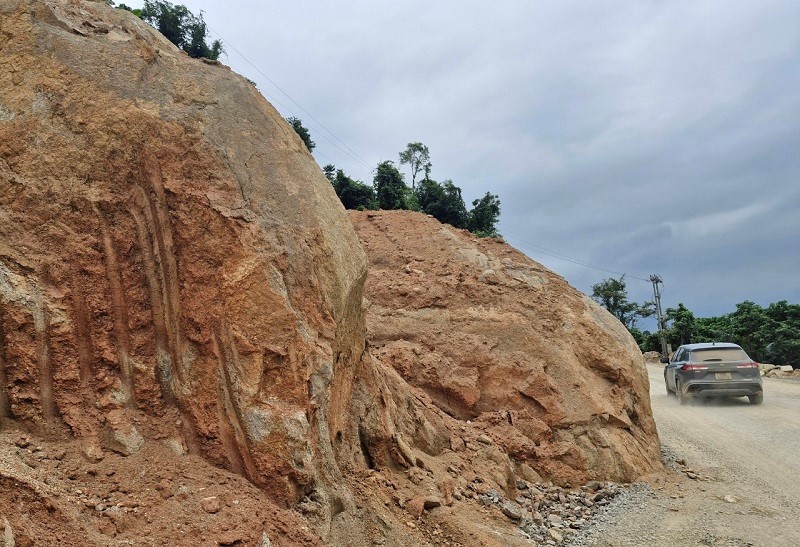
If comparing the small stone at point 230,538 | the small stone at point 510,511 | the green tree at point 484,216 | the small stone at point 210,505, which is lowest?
the small stone at point 510,511

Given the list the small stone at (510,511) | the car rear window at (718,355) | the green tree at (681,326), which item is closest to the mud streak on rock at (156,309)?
the small stone at (510,511)

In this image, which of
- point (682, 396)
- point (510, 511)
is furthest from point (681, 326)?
point (510, 511)

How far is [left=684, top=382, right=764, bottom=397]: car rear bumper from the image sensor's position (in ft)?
52.8

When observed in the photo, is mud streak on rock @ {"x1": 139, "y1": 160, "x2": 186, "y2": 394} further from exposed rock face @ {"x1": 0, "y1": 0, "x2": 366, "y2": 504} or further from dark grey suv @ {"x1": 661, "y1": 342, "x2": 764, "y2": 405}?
dark grey suv @ {"x1": 661, "y1": 342, "x2": 764, "y2": 405}

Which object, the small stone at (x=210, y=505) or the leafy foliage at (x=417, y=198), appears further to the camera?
the leafy foliage at (x=417, y=198)

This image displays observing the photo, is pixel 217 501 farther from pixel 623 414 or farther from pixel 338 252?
pixel 623 414

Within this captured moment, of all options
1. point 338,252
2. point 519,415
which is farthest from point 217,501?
point 519,415

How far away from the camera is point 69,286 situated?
5211 mm

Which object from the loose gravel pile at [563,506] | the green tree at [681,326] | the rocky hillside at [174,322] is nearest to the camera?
the rocky hillside at [174,322]

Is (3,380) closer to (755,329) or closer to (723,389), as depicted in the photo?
(723,389)

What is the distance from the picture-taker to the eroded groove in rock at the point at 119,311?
5.33 metres

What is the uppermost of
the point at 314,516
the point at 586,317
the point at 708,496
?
the point at 586,317

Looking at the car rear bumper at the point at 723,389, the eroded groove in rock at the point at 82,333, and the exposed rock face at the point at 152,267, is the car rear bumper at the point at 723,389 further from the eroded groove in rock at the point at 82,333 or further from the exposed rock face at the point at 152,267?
the eroded groove in rock at the point at 82,333

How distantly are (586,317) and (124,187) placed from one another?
8253 mm
